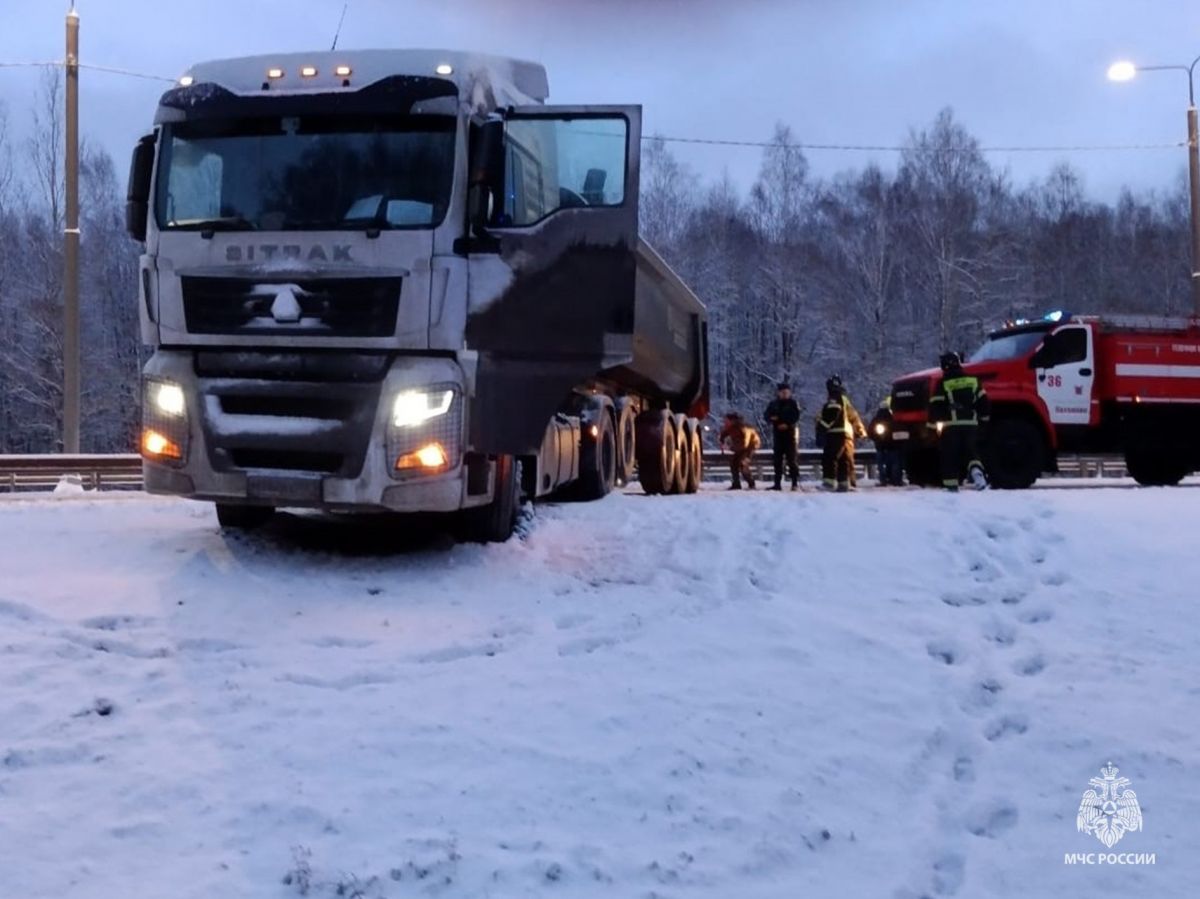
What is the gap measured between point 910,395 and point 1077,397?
86.5 inches

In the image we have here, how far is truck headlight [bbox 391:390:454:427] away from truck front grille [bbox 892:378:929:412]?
1017cm

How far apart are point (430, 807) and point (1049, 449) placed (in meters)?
12.6

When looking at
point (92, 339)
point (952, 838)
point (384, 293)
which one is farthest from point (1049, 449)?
point (92, 339)

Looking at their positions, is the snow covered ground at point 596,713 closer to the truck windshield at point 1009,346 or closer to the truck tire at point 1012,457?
the truck tire at point 1012,457

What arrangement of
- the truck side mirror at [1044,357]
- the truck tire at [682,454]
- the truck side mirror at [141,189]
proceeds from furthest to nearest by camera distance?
1. the truck tire at [682,454]
2. the truck side mirror at [1044,357]
3. the truck side mirror at [141,189]

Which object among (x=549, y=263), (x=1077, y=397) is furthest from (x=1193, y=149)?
(x=549, y=263)

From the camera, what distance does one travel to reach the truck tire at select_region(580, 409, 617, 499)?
11969mm

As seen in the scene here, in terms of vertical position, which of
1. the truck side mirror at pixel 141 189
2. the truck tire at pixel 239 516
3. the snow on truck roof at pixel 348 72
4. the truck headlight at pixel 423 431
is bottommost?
the truck tire at pixel 239 516

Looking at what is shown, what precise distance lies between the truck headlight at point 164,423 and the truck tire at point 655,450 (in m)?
7.82

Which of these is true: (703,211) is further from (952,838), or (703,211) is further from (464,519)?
(952,838)

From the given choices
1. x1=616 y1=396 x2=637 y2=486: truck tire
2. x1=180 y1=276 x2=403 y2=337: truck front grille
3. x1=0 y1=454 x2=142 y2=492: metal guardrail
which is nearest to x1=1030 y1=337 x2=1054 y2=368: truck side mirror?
x1=616 y1=396 x2=637 y2=486: truck tire

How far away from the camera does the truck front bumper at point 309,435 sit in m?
7.50

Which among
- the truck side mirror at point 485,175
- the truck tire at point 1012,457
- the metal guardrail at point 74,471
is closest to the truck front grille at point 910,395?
the truck tire at point 1012,457

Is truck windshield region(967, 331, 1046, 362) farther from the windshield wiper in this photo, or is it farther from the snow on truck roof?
the windshield wiper
